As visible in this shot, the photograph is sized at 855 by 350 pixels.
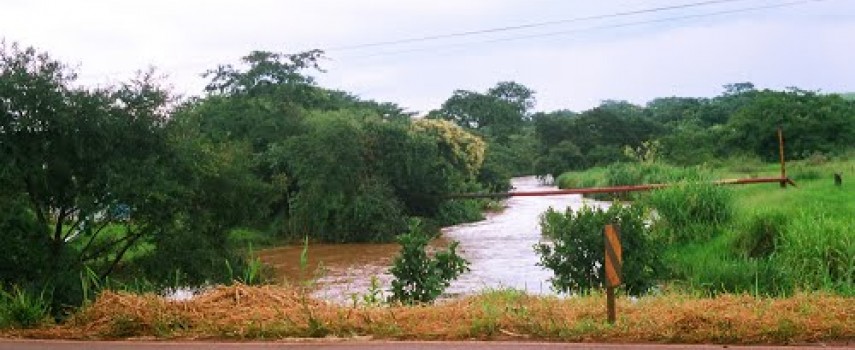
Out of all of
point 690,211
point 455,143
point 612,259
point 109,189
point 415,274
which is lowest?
point 415,274

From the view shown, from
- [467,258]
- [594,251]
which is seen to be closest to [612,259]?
[594,251]

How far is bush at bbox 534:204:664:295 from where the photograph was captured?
12.6 m

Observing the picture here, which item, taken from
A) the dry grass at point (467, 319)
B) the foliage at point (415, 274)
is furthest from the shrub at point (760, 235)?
the dry grass at point (467, 319)

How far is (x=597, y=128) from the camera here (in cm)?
6172

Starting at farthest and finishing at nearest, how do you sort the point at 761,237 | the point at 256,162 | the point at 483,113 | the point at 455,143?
1. the point at 483,113
2. the point at 455,143
3. the point at 256,162
4. the point at 761,237

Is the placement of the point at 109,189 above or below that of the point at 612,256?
above

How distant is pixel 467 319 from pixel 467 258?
1488 cm

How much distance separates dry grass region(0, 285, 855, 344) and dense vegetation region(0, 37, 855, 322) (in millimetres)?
1352

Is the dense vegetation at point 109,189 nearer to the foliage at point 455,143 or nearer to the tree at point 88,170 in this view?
the tree at point 88,170

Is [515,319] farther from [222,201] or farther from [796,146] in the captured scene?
[796,146]

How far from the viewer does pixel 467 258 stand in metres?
21.9

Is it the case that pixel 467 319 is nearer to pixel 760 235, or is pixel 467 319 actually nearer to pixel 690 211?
pixel 760 235

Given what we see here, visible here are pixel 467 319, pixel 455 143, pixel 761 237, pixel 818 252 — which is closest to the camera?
pixel 467 319

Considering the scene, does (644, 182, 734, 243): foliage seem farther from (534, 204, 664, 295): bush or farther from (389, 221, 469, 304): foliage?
(389, 221, 469, 304): foliage
